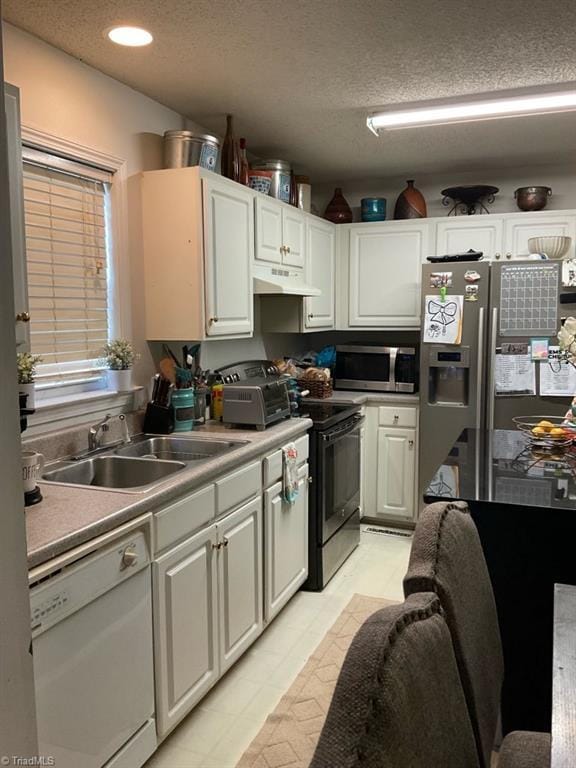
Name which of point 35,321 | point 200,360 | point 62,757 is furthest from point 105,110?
point 62,757

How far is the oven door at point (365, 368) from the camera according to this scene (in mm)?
4312

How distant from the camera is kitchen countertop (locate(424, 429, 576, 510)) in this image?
1.89 m

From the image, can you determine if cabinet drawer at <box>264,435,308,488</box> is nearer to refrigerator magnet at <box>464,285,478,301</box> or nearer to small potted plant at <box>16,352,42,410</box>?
small potted plant at <box>16,352,42,410</box>

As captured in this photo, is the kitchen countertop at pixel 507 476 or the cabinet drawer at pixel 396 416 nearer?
the kitchen countertop at pixel 507 476

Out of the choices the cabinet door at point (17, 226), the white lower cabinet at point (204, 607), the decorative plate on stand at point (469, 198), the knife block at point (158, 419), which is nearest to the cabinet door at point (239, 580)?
the white lower cabinet at point (204, 607)

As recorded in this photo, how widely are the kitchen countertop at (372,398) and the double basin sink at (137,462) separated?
1.44 metres

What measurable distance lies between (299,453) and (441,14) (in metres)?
1.95

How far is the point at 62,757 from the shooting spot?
1556mm

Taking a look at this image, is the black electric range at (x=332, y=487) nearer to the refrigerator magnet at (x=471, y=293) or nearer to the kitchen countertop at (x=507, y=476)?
the kitchen countertop at (x=507, y=476)

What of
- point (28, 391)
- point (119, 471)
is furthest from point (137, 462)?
point (28, 391)

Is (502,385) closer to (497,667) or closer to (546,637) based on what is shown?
(546,637)

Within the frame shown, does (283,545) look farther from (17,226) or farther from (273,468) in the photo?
(17,226)

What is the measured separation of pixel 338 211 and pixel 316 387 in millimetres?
1443

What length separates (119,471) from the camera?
2.44 meters
